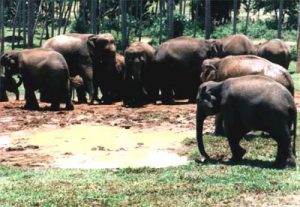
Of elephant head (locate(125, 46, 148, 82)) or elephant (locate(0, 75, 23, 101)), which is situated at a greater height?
elephant head (locate(125, 46, 148, 82))

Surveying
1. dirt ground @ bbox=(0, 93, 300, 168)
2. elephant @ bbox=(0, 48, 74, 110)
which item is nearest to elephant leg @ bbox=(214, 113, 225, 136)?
dirt ground @ bbox=(0, 93, 300, 168)

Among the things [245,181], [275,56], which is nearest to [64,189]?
[245,181]

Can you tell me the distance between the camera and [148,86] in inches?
886

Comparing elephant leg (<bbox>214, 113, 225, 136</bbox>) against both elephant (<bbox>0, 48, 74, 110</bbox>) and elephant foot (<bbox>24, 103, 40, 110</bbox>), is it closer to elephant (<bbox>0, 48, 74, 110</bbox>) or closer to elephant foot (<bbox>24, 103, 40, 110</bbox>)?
elephant (<bbox>0, 48, 74, 110</bbox>)

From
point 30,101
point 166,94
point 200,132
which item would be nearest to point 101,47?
point 166,94

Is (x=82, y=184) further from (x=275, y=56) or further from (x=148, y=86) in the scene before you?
(x=275, y=56)

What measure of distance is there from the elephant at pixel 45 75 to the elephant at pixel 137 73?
2044 millimetres

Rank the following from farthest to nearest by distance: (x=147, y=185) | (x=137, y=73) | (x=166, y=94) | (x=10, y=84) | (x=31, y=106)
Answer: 1. (x=10, y=84)
2. (x=166, y=94)
3. (x=137, y=73)
4. (x=31, y=106)
5. (x=147, y=185)

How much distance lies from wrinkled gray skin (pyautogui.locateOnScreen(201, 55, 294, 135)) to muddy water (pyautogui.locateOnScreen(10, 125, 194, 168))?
1413 millimetres

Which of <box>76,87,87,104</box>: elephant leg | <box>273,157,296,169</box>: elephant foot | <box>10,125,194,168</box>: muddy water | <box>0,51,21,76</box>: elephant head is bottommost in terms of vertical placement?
<box>76,87,87,104</box>: elephant leg

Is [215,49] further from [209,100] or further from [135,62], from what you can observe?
[209,100]

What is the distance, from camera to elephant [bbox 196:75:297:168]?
11.3m

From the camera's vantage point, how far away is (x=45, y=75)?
19.9 metres

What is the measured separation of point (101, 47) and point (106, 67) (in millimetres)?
699
